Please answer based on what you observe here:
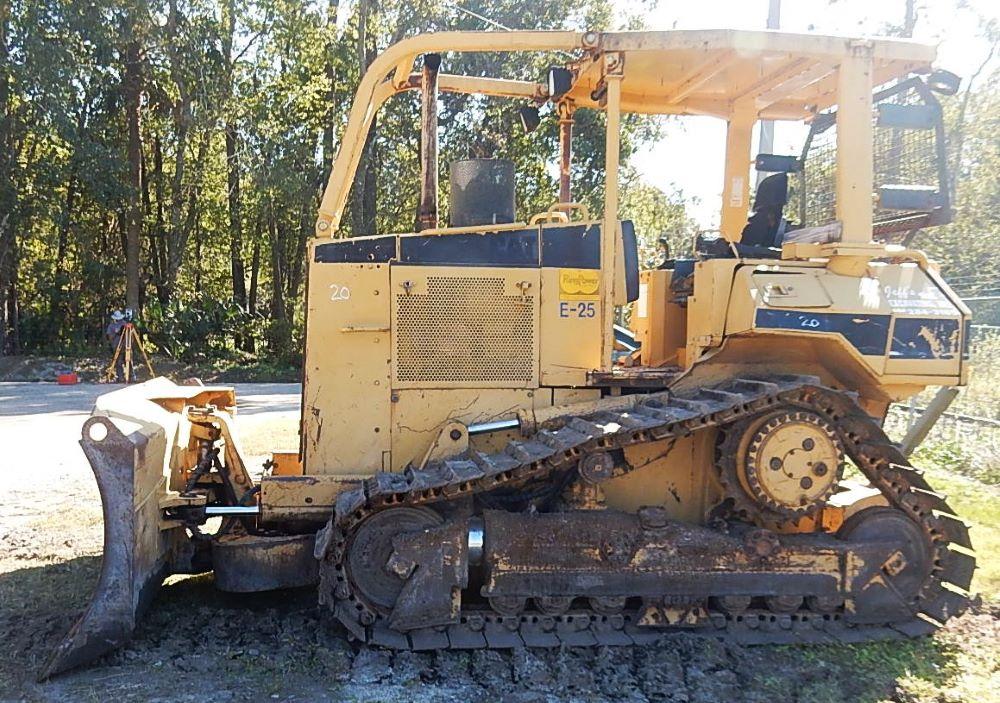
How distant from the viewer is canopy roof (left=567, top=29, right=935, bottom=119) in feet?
16.3

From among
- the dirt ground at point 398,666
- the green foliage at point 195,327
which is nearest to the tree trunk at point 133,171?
the green foliage at point 195,327

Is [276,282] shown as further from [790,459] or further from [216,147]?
[790,459]

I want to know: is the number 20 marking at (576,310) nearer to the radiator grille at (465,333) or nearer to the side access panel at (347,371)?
the radiator grille at (465,333)

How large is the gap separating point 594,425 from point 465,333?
1.00 m

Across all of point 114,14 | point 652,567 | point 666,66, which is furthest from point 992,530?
point 114,14

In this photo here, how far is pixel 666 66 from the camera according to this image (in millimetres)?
5566

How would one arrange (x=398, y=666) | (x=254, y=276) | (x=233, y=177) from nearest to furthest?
1. (x=398, y=666)
2. (x=233, y=177)
3. (x=254, y=276)

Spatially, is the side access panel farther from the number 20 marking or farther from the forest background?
the forest background

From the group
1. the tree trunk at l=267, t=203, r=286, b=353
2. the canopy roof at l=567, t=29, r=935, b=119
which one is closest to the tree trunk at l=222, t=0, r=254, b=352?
the tree trunk at l=267, t=203, r=286, b=353

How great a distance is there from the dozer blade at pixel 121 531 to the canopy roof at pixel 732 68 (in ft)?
11.3

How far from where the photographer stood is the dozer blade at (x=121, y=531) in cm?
439

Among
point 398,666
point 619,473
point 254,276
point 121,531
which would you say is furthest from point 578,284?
point 254,276

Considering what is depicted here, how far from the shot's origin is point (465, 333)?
5.16 m

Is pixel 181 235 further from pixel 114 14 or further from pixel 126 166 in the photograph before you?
pixel 114 14
